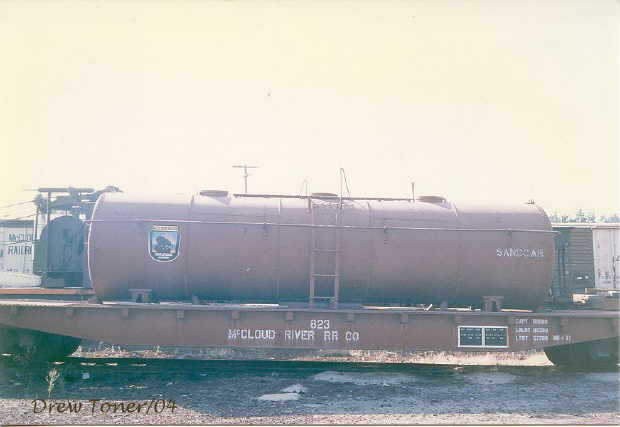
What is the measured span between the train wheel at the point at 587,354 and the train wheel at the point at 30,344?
11.9 meters

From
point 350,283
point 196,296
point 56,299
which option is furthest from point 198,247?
point 56,299

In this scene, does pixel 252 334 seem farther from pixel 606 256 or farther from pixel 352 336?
pixel 606 256

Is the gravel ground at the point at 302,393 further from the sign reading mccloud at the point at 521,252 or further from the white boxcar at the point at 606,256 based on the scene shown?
the white boxcar at the point at 606,256

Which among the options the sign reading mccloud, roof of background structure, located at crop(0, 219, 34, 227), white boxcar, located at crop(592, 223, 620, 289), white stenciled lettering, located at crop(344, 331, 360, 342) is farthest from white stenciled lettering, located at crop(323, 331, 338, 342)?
roof of background structure, located at crop(0, 219, 34, 227)

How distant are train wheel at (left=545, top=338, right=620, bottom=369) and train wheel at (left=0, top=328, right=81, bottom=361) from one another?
39.0 feet

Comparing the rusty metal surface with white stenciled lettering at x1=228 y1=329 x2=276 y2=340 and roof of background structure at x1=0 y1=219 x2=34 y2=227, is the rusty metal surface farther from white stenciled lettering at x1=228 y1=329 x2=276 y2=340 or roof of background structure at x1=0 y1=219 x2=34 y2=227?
roof of background structure at x1=0 y1=219 x2=34 y2=227

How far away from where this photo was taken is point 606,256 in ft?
42.7

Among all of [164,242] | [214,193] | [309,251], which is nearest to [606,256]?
[309,251]

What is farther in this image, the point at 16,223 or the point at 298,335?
the point at 16,223

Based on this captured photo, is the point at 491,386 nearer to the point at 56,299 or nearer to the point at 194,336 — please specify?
the point at 194,336

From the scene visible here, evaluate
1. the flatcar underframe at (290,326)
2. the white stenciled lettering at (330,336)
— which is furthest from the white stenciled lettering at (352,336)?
the white stenciled lettering at (330,336)

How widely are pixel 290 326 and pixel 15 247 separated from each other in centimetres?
1629

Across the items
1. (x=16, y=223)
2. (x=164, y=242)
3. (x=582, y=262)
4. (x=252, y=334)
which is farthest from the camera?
(x=16, y=223)

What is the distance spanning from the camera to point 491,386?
9633 millimetres
